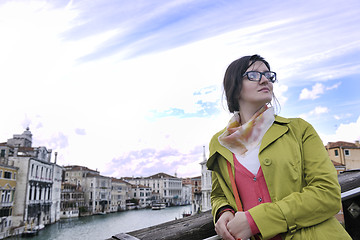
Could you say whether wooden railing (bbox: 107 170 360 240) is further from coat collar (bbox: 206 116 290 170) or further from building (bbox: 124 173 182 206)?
building (bbox: 124 173 182 206)

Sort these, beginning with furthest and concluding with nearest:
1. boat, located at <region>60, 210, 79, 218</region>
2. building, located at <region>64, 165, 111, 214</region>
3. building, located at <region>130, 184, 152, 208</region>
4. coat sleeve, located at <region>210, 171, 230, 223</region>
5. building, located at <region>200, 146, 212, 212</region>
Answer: building, located at <region>130, 184, 152, 208</region> → building, located at <region>64, 165, 111, 214</region> → boat, located at <region>60, 210, 79, 218</region> → building, located at <region>200, 146, 212, 212</region> → coat sleeve, located at <region>210, 171, 230, 223</region>

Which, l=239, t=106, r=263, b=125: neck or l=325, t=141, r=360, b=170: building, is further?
l=325, t=141, r=360, b=170: building

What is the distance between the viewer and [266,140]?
1228 millimetres

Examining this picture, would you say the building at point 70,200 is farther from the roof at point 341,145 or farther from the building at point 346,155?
the building at point 346,155

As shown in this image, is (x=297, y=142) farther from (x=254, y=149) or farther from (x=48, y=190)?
(x=48, y=190)

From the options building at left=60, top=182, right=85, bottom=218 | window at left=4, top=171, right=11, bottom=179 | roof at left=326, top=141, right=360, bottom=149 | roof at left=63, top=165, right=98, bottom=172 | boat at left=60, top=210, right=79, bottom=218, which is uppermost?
roof at left=63, top=165, right=98, bottom=172

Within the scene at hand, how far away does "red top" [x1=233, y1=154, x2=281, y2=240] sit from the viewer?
1.20 metres

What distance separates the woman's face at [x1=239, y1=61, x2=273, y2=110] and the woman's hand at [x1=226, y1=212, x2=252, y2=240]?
0.55 metres

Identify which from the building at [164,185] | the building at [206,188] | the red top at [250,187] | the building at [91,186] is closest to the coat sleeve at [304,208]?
the red top at [250,187]

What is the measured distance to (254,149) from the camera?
4.19ft

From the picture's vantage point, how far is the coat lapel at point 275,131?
3.99 feet

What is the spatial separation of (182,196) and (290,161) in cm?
8243

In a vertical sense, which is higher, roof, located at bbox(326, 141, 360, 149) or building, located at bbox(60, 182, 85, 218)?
roof, located at bbox(326, 141, 360, 149)

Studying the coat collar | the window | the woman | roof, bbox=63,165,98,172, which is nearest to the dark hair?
the woman
